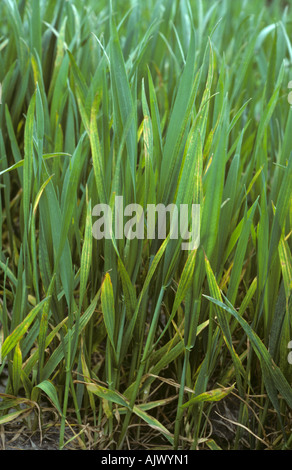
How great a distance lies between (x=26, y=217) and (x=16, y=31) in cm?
46

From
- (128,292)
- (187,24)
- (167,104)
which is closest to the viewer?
(128,292)

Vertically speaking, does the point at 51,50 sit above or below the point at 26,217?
above

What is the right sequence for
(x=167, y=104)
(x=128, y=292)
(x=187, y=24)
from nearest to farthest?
(x=128, y=292) → (x=167, y=104) → (x=187, y=24)

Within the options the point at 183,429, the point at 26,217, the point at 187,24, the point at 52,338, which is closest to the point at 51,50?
the point at 187,24

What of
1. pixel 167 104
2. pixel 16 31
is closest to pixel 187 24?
pixel 167 104

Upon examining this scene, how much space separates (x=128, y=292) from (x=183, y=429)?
203 millimetres

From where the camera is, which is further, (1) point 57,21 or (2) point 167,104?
(1) point 57,21

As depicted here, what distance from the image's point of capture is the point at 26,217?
27.7 inches

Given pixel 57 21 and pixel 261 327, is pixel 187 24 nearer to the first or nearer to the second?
pixel 57 21

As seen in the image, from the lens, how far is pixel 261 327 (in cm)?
77

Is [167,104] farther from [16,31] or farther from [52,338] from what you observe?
[52,338]
